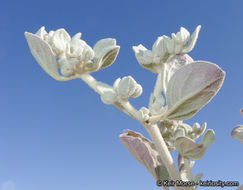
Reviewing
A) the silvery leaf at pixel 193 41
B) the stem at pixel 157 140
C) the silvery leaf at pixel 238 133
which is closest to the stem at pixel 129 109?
the stem at pixel 157 140

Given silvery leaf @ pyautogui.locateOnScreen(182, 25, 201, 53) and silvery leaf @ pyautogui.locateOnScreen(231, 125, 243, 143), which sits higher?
silvery leaf @ pyautogui.locateOnScreen(182, 25, 201, 53)

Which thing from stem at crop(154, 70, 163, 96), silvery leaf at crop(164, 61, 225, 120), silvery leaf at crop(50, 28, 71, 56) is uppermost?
silvery leaf at crop(50, 28, 71, 56)

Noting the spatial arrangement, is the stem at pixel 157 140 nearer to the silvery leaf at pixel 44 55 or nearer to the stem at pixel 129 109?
the stem at pixel 129 109

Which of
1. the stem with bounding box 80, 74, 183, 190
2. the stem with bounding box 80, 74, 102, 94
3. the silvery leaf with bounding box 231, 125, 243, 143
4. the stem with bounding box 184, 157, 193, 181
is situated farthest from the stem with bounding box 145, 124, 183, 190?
the silvery leaf with bounding box 231, 125, 243, 143

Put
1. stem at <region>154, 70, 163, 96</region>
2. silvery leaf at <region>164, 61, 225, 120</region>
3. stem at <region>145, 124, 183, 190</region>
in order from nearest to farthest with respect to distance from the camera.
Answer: silvery leaf at <region>164, 61, 225, 120</region> → stem at <region>145, 124, 183, 190</region> → stem at <region>154, 70, 163, 96</region>

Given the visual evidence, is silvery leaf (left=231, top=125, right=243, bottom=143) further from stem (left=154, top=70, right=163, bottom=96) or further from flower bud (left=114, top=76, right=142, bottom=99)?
flower bud (left=114, top=76, right=142, bottom=99)

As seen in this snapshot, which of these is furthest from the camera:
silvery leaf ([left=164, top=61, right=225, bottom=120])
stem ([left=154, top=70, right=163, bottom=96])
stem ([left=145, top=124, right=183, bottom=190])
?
stem ([left=154, top=70, right=163, bottom=96])

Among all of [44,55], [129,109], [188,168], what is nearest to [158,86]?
[129,109]
